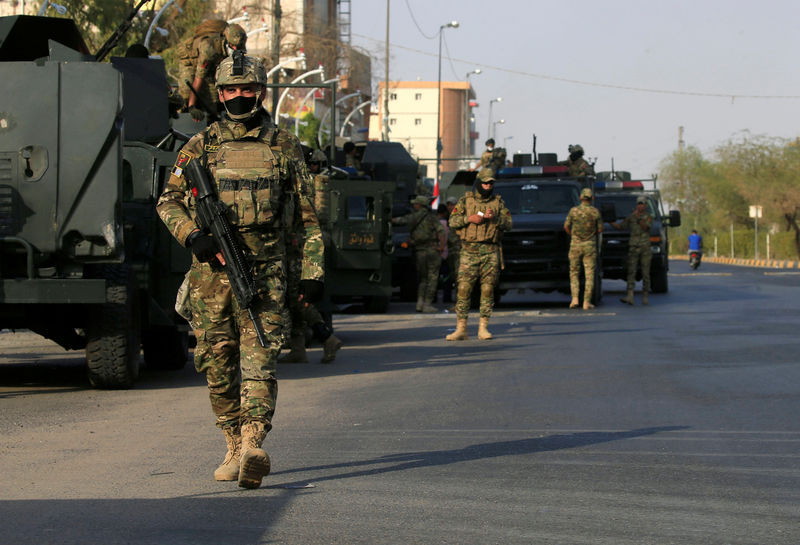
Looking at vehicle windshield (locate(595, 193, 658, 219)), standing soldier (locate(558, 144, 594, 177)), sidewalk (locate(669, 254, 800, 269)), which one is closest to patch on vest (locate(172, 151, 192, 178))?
standing soldier (locate(558, 144, 594, 177))

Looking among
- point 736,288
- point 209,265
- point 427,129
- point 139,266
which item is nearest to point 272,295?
point 209,265

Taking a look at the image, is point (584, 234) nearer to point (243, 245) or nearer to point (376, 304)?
point (376, 304)

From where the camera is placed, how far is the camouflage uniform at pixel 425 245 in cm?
2197

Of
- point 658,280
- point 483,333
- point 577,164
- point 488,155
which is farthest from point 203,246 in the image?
point 658,280

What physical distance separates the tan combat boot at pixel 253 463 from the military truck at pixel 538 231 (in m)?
15.4

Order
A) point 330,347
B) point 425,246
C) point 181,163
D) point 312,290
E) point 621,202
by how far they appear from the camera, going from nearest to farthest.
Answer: point 312,290
point 181,163
point 330,347
point 425,246
point 621,202

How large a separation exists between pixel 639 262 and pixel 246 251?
18.7 m

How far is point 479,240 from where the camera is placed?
1547cm

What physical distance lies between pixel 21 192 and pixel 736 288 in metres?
22.4

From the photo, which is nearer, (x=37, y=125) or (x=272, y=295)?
(x=272, y=295)

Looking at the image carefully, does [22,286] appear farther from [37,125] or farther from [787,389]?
[787,389]

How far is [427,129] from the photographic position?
6462 inches

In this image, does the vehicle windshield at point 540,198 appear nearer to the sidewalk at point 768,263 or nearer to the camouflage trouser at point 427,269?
the camouflage trouser at point 427,269

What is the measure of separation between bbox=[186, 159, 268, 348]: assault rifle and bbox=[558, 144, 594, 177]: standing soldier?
58.4ft
